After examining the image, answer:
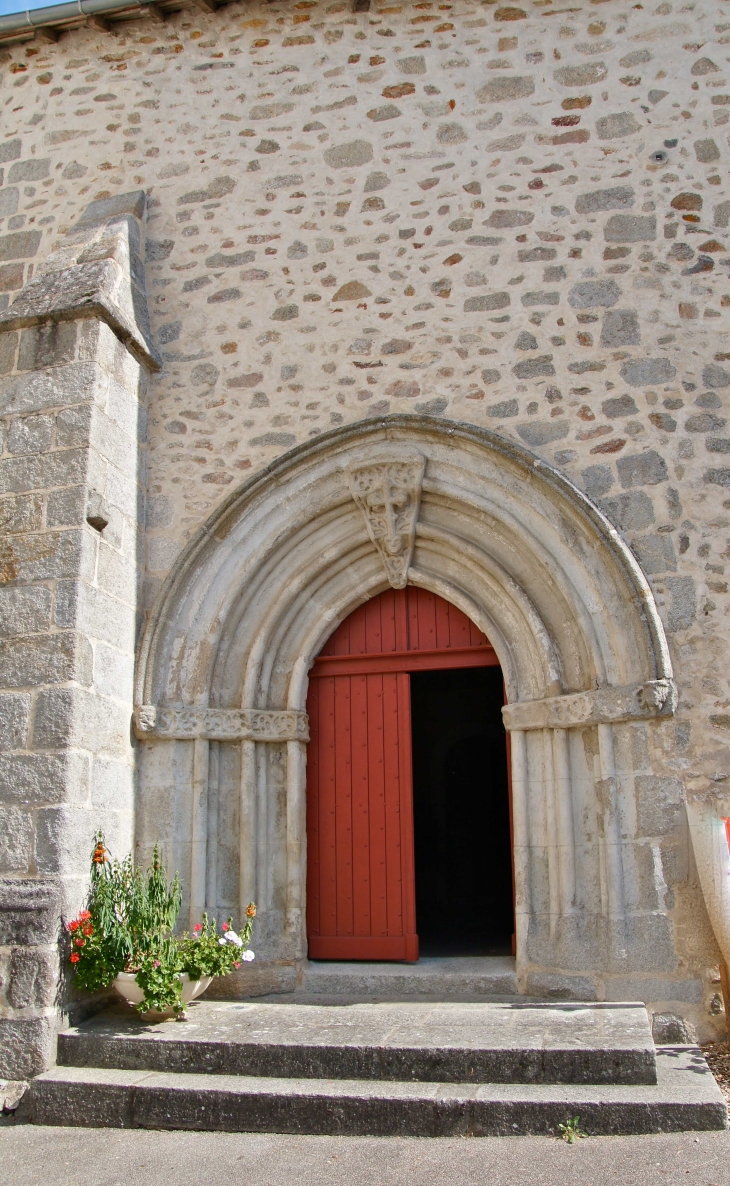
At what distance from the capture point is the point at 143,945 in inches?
162

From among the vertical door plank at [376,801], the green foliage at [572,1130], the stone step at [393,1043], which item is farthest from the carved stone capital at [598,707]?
the green foliage at [572,1130]

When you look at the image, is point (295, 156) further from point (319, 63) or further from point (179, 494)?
point (179, 494)

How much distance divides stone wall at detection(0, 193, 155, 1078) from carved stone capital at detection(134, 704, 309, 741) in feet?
0.41

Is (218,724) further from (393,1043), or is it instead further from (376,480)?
(393,1043)

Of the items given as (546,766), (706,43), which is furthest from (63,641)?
(706,43)

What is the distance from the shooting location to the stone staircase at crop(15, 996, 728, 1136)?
3.23 metres

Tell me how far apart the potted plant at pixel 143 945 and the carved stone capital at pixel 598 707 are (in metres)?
1.59

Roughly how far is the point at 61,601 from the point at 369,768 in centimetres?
180

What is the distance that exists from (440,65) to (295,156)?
95 centimetres

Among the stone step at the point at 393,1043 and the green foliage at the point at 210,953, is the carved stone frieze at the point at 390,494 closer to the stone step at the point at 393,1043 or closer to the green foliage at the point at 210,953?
Result: the green foliage at the point at 210,953

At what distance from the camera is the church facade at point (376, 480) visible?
14.3 ft

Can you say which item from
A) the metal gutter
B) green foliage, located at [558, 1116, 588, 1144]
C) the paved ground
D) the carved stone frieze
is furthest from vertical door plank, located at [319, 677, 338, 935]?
the metal gutter

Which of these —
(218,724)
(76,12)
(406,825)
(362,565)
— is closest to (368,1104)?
(406,825)

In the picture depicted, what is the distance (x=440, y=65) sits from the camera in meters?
5.45
